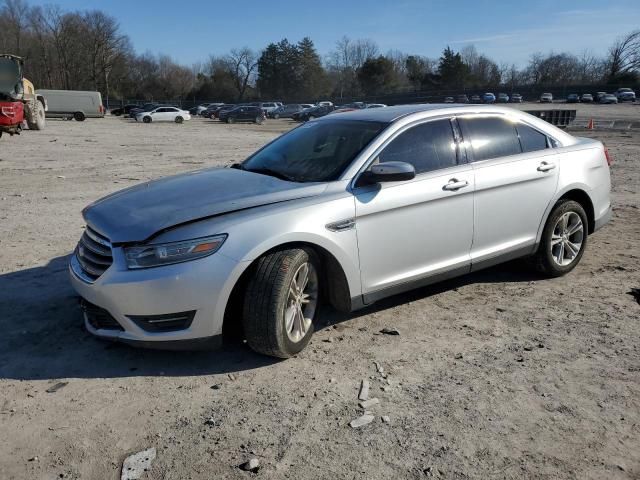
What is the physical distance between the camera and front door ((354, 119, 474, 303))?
405 cm

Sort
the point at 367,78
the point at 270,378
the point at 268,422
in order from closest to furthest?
the point at 268,422, the point at 270,378, the point at 367,78

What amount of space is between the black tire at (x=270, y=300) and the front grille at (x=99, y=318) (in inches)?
33.1

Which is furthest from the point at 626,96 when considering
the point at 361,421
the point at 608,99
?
the point at 361,421

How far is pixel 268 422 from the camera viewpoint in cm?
313

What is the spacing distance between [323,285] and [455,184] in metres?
1.35

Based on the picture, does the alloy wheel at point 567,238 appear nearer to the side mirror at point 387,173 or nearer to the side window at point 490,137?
the side window at point 490,137

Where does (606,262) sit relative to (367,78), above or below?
below

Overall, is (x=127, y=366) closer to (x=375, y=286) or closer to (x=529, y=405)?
(x=375, y=286)

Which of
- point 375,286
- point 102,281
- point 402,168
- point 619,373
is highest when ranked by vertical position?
point 402,168

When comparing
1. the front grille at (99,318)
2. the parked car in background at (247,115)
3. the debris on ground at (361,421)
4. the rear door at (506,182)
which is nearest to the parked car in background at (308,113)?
the parked car in background at (247,115)

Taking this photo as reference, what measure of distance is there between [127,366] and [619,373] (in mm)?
3194

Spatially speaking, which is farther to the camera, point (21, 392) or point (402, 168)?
point (402, 168)

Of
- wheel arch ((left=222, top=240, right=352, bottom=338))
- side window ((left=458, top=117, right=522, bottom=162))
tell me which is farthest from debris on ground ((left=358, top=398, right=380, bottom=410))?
side window ((left=458, top=117, right=522, bottom=162))

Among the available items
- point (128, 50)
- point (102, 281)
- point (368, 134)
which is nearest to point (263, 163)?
point (368, 134)
